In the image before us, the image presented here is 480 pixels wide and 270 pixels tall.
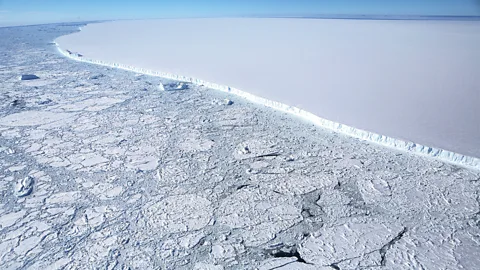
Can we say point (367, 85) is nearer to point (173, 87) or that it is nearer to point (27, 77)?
point (173, 87)

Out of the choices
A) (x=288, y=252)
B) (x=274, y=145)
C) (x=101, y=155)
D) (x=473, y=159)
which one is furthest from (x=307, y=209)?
(x=101, y=155)

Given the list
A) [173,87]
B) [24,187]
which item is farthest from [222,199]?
[173,87]

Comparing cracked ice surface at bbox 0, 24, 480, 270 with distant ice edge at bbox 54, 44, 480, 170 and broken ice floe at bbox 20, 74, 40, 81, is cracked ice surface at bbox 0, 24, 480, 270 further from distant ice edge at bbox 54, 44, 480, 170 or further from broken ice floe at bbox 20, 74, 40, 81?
broken ice floe at bbox 20, 74, 40, 81

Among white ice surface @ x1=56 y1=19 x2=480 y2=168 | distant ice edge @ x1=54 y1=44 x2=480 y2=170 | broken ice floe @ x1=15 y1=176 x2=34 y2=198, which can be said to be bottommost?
broken ice floe @ x1=15 y1=176 x2=34 y2=198

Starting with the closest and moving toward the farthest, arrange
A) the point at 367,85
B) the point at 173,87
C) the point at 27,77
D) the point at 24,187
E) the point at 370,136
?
1. the point at 24,187
2. the point at 370,136
3. the point at 367,85
4. the point at 173,87
5. the point at 27,77

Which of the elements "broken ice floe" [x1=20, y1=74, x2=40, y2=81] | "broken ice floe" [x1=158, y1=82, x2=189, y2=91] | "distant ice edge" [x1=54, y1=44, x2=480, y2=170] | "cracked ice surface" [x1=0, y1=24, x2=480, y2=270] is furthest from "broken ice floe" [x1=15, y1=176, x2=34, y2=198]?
"broken ice floe" [x1=20, y1=74, x2=40, y2=81]

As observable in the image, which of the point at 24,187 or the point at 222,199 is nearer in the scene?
the point at 222,199

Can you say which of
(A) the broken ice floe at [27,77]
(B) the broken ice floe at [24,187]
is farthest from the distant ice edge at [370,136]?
(A) the broken ice floe at [27,77]

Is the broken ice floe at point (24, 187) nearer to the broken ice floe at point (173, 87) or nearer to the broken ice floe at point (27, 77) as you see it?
the broken ice floe at point (173, 87)

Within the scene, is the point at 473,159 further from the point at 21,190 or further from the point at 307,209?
the point at 21,190
